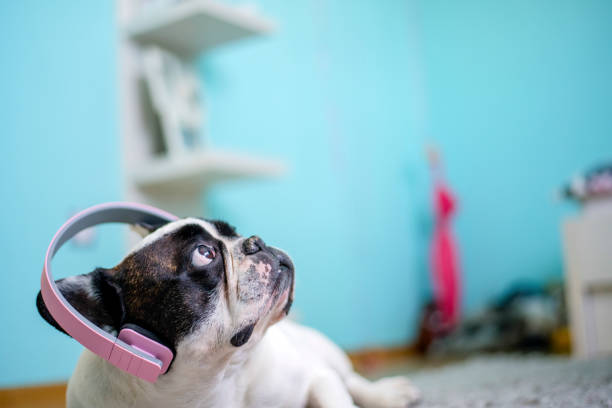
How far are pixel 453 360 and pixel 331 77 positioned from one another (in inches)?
58.0

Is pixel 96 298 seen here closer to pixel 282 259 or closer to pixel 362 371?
pixel 282 259

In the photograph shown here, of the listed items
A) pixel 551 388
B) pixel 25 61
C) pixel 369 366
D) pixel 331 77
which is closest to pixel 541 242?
pixel 369 366

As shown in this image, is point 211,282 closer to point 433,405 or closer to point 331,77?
point 433,405

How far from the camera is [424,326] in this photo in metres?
3.20

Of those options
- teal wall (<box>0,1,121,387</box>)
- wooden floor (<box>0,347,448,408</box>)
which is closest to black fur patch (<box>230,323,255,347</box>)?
wooden floor (<box>0,347,448,408</box>)

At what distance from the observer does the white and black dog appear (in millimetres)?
869

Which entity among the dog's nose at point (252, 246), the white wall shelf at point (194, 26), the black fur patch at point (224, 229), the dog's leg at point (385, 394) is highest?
the white wall shelf at point (194, 26)

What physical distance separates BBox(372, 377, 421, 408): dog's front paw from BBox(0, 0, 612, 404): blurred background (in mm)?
887

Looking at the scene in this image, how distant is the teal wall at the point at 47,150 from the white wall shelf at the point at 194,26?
0.12 m

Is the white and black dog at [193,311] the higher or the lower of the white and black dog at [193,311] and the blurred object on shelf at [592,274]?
the higher

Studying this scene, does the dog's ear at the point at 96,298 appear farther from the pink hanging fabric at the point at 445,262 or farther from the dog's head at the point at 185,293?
the pink hanging fabric at the point at 445,262

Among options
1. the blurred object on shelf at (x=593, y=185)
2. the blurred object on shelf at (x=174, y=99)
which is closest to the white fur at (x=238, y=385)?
the blurred object on shelf at (x=174, y=99)

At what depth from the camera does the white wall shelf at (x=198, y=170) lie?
1.84 meters

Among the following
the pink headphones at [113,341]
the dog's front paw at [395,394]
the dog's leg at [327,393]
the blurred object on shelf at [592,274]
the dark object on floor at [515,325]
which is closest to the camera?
the pink headphones at [113,341]
